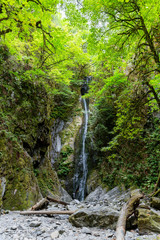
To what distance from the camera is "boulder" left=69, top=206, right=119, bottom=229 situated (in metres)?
2.80

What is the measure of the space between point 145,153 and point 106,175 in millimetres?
3406

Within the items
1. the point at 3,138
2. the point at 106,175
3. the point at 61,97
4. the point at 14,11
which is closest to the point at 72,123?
the point at 61,97

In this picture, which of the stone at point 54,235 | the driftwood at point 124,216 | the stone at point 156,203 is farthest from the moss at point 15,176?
the stone at point 156,203

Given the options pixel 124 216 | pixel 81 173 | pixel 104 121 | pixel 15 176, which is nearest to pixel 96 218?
→ pixel 124 216

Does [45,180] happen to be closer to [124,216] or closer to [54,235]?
[54,235]

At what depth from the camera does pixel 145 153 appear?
23.7 feet

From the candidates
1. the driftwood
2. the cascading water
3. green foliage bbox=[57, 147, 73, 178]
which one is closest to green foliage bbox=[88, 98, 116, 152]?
the cascading water

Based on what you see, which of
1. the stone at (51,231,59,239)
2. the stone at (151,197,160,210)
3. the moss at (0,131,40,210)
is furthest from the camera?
the moss at (0,131,40,210)

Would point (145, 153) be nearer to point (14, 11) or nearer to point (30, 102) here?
point (30, 102)

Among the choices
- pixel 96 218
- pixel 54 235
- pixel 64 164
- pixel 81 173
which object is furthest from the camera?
pixel 64 164

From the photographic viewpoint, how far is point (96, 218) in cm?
293

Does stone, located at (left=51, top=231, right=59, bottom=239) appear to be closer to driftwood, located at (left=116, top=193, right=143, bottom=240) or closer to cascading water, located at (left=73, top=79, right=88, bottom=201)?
driftwood, located at (left=116, top=193, right=143, bottom=240)

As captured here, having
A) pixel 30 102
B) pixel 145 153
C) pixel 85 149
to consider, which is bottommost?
pixel 145 153

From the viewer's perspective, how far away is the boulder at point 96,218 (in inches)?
110
